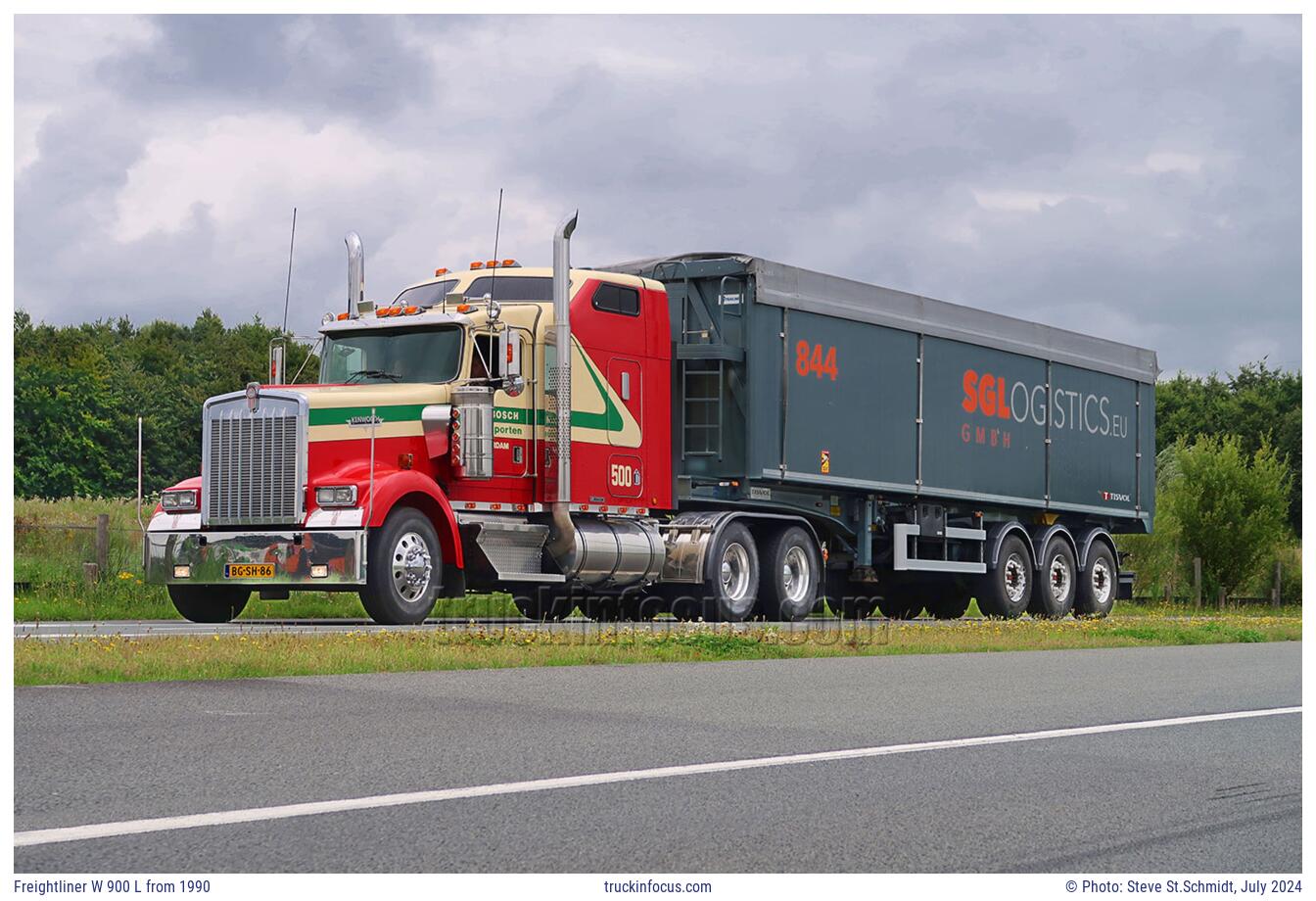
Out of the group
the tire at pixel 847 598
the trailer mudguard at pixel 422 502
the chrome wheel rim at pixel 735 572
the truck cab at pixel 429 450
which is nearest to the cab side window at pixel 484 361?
the truck cab at pixel 429 450

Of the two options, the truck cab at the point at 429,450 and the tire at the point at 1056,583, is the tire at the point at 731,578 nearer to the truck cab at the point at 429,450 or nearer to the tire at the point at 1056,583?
the truck cab at the point at 429,450

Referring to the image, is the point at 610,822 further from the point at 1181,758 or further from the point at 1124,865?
the point at 1181,758

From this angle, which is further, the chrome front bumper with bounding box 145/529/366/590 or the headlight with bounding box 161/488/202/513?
the headlight with bounding box 161/488/202/513

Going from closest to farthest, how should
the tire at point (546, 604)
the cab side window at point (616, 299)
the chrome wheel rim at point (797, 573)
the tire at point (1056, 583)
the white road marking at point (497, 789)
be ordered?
the white road marking at point (497, 789) < the cab side window at point (616, 299) < the chrome wheel rim at point (797, 573) < the tire at point (546, 604) < the tire at point (1056, 583)

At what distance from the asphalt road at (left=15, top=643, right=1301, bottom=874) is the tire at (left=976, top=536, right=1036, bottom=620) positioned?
1279 centimetres

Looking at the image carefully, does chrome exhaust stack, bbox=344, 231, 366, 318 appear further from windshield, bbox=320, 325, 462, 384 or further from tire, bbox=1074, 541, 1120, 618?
tire, bbox=1074, 541, 1120, 618

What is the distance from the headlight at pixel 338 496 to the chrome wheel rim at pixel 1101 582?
1361 cm

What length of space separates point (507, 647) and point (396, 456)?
446 cm

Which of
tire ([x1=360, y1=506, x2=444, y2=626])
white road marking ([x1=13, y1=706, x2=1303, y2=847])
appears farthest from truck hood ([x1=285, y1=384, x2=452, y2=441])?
white road marking ([x1=13, y1=706, x2=1303, y2=847])

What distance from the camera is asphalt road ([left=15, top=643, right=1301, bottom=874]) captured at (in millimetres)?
5430

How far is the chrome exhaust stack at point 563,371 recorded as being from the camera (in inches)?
715

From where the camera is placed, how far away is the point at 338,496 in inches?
643
